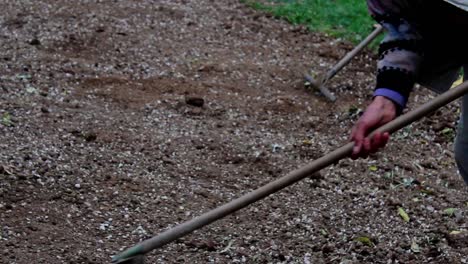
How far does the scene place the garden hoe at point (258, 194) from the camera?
2.37 meters

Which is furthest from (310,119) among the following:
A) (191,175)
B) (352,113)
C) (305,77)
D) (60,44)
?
(60,44)

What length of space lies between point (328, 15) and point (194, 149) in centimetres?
270

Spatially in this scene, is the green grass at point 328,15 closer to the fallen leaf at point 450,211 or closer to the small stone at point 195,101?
the small stone at point 195,101

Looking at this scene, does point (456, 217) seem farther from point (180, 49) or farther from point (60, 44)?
point (60, 44)

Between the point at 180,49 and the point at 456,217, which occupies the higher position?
the point at 456,217

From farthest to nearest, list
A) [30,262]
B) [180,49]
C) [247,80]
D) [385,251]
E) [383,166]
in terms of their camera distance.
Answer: [180,49], [247,80], [383,166], [385,251], [30,262]

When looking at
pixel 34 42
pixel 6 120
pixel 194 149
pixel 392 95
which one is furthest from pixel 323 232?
pixel 34 42

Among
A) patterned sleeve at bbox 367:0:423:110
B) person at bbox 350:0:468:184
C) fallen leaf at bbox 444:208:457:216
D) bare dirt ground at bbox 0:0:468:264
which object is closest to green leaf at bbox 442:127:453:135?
bare dirt ground at bbox 0:0:468:264

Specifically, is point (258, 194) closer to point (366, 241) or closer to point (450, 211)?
point (366, 241)

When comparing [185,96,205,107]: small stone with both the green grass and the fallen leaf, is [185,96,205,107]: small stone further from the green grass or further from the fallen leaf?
the green grass

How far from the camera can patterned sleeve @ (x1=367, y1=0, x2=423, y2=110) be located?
2555mm

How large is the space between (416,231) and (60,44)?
2874 millimetres

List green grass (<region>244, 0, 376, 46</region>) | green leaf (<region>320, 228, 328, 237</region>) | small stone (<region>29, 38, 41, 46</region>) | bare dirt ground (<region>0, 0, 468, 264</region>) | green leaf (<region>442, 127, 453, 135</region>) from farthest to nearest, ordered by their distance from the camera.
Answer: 1. green grass (<region>244, 0, 376, 46</region>)
2. small stone (<region>29, 38, 41, 46</region>)
3. green leaf (<region>442, 127, 453, 135</region>)
4. green leaf (<region>320, 228, 328, 237</region>)
5. bare dirt ground (<region>0, 0, 468, 264</region>)

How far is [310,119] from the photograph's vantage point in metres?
4.84
